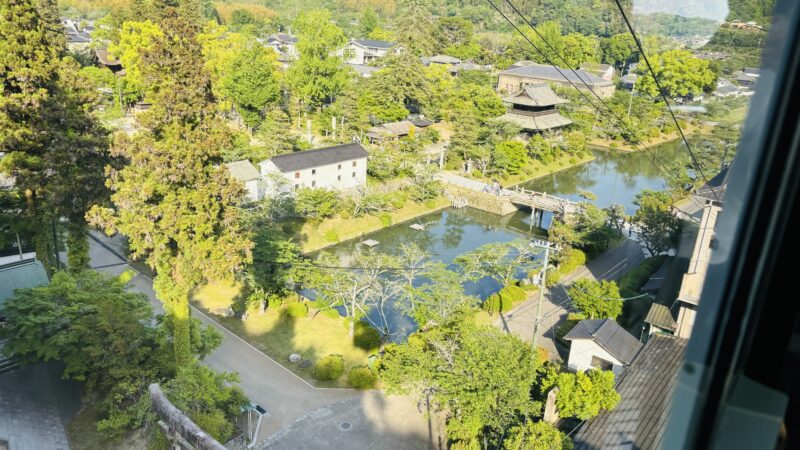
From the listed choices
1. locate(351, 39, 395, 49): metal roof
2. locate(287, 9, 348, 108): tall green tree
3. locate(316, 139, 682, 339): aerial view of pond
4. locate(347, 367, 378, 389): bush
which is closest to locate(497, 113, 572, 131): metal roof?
locate(316, 139, 682, 339): aerial view of pond

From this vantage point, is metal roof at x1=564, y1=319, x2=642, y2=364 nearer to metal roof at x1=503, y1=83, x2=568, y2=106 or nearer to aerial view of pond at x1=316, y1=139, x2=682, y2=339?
aerial view of pond at x1=316, y1=139, x2=682, y2=339

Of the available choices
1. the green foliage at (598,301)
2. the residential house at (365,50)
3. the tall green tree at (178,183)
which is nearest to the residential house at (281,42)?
the residential house at (365,50)

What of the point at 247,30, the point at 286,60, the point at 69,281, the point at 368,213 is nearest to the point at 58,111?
the point at 69,281

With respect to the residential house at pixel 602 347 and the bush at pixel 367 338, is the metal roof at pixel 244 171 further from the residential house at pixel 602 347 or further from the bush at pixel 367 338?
the residential house at pixel 602 347

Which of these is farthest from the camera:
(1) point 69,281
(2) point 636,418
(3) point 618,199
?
(3) point 618,199

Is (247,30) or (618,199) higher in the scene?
(247,30)

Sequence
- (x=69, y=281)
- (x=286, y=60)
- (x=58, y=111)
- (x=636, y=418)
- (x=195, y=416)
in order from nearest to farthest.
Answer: (x=636, y=418), (x=195, y=416), (x=69, y=281), (x=58, y=111), (x=286, y=60)

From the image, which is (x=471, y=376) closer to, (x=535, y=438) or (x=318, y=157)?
(x=535, y=438)

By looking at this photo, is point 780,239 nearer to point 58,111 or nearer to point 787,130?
point 787,130
